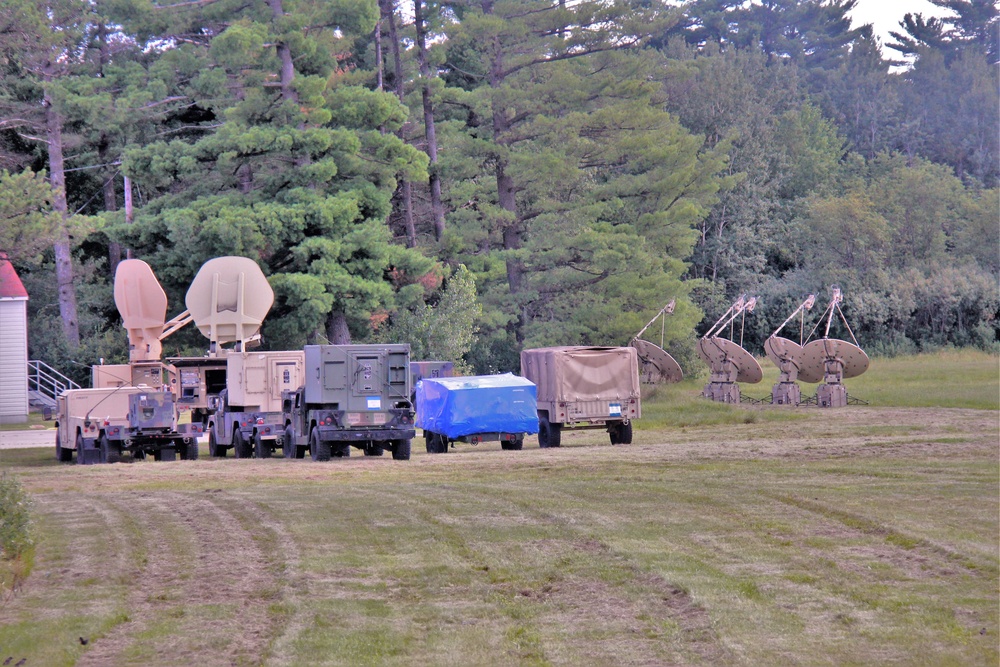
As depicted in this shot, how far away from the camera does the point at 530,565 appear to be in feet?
39.2

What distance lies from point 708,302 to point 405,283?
74.8 feet

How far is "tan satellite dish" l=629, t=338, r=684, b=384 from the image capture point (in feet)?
128

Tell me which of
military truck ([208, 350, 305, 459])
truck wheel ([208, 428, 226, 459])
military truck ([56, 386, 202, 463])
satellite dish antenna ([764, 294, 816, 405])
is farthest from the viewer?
satellite dish antenna ([764, 294, 816, 405])

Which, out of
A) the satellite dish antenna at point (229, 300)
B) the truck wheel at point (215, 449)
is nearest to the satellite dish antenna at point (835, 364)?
the satellite dish antenna at point (229, 300)

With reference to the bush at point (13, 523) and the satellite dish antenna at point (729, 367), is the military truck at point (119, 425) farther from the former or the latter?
the satellite dish antenna at point (729, 367)

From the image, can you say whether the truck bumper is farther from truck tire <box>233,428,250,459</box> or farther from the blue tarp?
truck tire <box>233,428,250,459</box>

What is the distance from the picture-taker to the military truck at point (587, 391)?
27.8m

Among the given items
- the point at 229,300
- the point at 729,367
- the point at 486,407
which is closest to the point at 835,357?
the point at 729,367

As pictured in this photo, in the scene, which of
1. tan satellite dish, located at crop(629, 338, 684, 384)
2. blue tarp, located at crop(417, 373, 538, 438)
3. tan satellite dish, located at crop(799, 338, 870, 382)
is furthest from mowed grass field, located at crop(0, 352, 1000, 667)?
tan satellite dish, located at crop(629, 338, 684, 384)

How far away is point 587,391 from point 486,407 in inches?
117

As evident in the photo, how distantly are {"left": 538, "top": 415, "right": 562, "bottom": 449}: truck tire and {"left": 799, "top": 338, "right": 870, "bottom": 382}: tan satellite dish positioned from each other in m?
12.2

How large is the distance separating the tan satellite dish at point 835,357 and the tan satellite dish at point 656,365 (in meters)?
3.99

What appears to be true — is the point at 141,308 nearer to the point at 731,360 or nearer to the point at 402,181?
the point at 731,360

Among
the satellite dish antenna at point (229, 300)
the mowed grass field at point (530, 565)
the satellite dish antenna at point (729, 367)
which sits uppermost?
the satellite dish antenna at point (229, 300)
